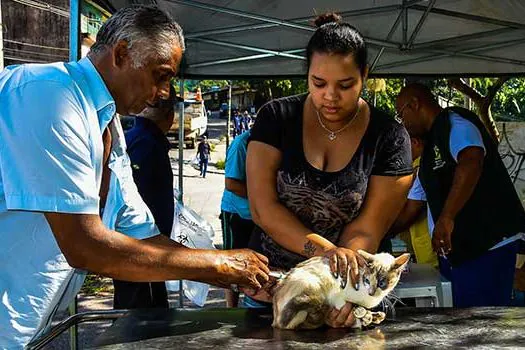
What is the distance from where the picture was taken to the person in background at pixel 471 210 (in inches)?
134

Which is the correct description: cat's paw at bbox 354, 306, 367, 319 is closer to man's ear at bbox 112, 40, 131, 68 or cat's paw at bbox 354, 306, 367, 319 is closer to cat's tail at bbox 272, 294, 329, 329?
cat's tail at bbox 272, 294, 329, 329

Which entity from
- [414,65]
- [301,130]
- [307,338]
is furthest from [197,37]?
[307,338]

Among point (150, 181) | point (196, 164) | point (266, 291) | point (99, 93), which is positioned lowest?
point (266, 291)

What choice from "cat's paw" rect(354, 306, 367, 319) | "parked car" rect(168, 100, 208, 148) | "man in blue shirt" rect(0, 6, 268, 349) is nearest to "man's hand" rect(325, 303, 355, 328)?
"cat's paw" rect(354, 306, 367, 319)

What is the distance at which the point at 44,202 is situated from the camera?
1.59 m

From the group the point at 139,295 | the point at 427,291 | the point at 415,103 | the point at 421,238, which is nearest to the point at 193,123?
the point at 421,238

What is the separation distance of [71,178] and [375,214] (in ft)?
3.74

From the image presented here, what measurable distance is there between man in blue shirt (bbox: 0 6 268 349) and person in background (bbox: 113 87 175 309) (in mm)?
1854

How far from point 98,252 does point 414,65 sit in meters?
4.67

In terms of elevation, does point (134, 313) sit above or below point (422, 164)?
below

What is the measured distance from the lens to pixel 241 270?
2000 mm

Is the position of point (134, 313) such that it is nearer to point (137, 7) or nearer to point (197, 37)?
point (137, 7)

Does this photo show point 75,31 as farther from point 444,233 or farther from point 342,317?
point 342,317

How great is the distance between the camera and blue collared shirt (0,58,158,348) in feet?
5.19
